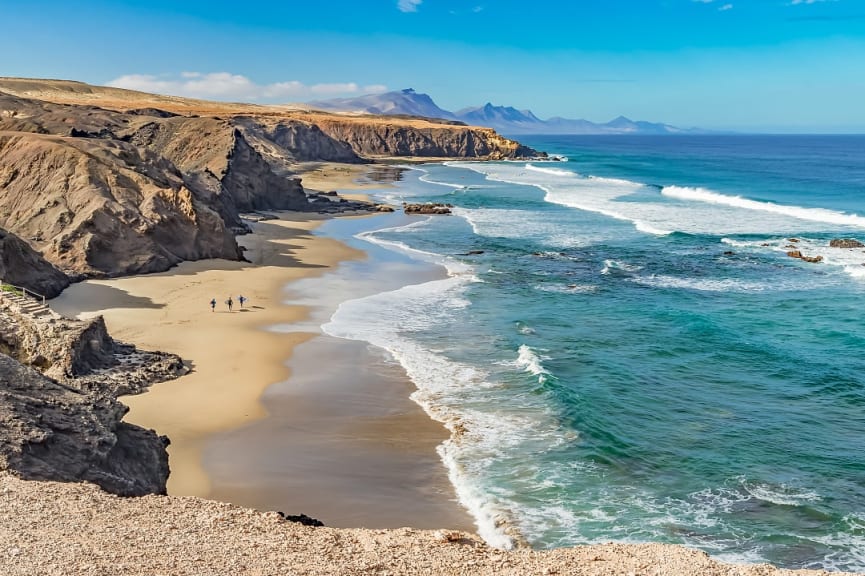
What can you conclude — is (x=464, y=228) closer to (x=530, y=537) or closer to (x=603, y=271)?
(x=603, y=271)

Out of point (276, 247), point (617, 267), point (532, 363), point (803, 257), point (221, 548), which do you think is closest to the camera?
point (221, 548)

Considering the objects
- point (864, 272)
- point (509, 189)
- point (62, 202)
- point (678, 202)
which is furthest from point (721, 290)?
point (509, 189)

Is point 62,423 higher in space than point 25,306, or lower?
lower

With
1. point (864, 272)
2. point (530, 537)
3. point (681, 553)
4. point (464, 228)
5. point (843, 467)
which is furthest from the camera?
point (464, 228)

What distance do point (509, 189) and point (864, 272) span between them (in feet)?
157

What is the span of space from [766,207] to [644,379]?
4979 centimetres

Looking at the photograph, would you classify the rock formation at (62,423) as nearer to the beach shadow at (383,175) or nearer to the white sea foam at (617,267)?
the white sea foam at (617,267)

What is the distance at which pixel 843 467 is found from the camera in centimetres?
1708

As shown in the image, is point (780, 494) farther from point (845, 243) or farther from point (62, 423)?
point (845, 243)

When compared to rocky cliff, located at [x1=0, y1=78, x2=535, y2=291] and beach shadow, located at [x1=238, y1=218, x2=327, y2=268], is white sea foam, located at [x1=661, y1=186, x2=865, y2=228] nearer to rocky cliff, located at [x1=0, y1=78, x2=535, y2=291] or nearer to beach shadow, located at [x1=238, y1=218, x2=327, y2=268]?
beach shadow, located at [x1=238, y1=218, x2=327, y2=268]

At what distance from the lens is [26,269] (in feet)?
88.6

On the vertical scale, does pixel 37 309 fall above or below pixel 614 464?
Answer: above

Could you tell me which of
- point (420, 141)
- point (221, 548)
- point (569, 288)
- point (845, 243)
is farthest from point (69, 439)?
point (420, 141)

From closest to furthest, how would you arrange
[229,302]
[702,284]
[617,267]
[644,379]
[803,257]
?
[644,379] < [229,302] < [702,284] < [617,267] < [803,257]
